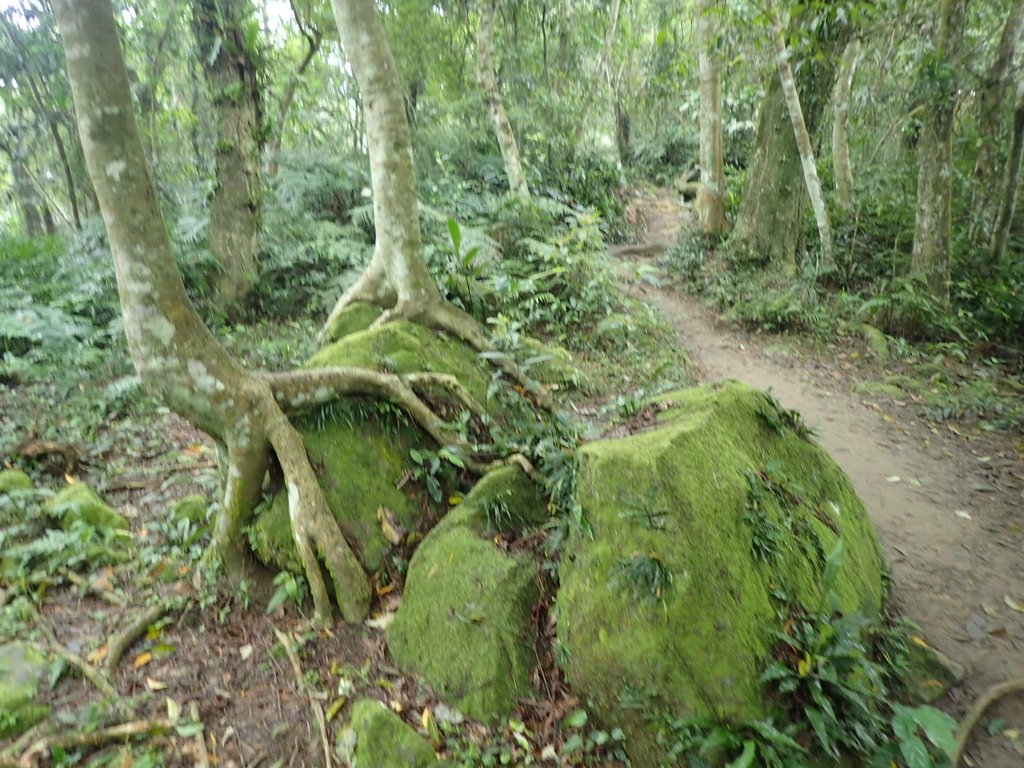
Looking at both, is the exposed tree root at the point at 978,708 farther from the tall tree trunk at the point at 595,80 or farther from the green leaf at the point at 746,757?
the tall tree trunk at the point at 595,80

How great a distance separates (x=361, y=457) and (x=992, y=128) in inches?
526

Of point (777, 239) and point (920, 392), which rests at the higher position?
point (777, 239)

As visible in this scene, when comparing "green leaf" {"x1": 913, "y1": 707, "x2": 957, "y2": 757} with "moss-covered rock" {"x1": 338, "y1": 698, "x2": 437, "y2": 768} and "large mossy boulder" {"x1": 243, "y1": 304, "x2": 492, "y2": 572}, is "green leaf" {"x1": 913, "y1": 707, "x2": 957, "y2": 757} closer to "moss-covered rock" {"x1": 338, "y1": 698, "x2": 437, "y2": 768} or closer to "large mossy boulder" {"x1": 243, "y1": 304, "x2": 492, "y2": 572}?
"moss-covered rock" {"x1": 338, "y1": 698, "x2": 437, "y2": 768}

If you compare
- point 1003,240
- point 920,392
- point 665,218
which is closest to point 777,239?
point 1003,240

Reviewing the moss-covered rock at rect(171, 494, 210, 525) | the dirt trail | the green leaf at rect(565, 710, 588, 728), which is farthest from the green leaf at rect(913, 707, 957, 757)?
the moss-covered rock at rect(171, 494, 210, 525)

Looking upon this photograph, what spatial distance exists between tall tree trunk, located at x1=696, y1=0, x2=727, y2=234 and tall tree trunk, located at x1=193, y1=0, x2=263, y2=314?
971 cm

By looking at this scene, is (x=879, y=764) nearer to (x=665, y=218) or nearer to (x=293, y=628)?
(x=293, y=628)

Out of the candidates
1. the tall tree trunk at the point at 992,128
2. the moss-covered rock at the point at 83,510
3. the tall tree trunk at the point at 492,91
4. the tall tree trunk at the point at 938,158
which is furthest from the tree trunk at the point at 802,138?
the moss-covered rock at the point at 83,510

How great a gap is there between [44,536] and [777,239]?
42.4 feet

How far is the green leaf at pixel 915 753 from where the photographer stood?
3.49 meters

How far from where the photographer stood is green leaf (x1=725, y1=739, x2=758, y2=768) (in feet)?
10.8

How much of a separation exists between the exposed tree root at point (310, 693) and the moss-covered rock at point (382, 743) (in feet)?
0.30

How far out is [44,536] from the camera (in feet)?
16.9

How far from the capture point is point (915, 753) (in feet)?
11.7
